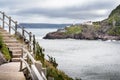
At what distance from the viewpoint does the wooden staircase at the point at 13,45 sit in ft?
88.2

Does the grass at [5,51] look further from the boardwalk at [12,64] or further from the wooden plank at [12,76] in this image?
the wooden plank at [12,76]

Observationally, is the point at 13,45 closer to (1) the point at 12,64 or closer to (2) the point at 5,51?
(2) the point at 5,51

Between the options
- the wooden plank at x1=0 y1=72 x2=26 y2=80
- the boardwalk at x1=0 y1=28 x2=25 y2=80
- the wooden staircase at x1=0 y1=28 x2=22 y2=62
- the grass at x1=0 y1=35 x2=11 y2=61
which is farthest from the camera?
the wooden staircase at x1=0 y1=28 x2=22 y2=62

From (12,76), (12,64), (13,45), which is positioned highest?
(13,45)

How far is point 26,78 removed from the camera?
17.4m

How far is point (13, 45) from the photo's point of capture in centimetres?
2895

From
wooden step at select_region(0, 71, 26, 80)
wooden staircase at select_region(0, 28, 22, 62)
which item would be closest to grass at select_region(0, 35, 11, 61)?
wooden staircase at select_region(0, 28, 22, 62)

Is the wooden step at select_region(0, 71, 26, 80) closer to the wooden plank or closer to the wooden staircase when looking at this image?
the wooden plank

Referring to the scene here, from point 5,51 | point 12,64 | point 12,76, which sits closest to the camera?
point 12,76

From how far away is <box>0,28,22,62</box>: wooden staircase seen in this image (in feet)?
88.2

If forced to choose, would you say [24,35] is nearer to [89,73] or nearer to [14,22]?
[14,22]

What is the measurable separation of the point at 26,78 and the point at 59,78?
13.6 metres

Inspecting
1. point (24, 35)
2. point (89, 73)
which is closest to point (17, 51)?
point (24, 35)

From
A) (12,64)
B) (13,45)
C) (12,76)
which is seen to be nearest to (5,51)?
(13,45)
